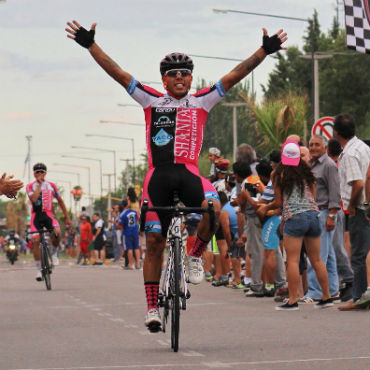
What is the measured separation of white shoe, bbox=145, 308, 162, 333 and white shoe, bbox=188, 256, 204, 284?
18.6 inches

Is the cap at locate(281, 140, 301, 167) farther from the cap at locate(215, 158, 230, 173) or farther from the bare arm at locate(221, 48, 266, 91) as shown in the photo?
A: the cap at locate(215, 158, 230, 173)

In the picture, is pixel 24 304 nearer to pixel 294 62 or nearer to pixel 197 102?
pixel 197 102

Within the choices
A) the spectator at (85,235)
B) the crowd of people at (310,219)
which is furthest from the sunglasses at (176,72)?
the spectator at (85,235)

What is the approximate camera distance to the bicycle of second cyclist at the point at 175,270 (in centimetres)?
998

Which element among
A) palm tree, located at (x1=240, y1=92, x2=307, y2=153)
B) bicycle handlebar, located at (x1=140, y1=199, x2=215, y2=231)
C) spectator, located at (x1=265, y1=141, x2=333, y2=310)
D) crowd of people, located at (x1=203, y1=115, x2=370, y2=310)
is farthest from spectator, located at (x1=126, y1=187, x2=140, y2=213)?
bicycle handlebar, located at (x1=140, y1=199, x2=215, y2=231)

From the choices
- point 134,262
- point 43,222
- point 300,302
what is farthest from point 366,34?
point 134,262

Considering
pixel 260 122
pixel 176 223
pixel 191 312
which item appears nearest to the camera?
pixel 176 223

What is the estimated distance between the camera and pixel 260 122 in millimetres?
32688

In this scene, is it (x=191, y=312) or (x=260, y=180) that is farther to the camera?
(x=260, y=180)

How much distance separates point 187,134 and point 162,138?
8.5 inches

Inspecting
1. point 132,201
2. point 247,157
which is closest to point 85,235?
point 132,201

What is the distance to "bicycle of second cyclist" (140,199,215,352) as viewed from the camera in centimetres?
998

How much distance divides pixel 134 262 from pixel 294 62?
49976 millimetres

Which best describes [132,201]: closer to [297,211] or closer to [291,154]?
[297,211]
